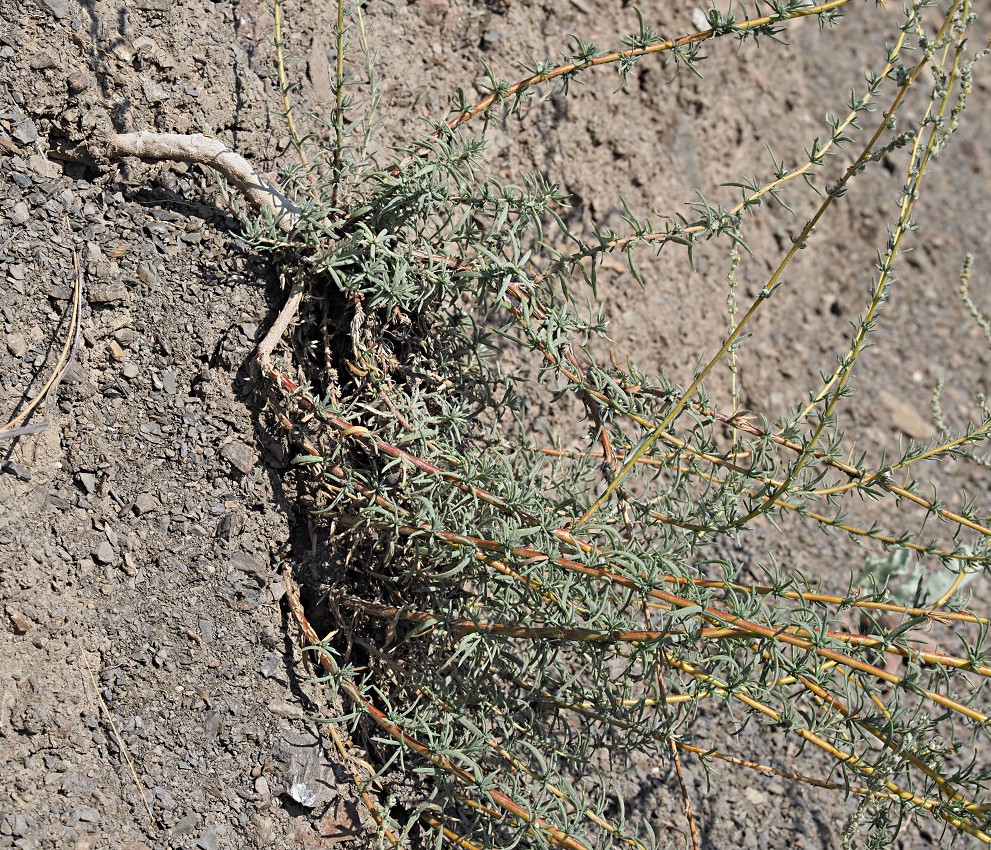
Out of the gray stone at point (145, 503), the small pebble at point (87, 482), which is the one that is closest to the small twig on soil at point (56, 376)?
the small pebble at point (87, 482)

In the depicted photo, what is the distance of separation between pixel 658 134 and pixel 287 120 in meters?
1.45

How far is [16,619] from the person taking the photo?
72.2 inches

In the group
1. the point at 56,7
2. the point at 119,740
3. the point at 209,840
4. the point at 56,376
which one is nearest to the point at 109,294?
the point at 56,376

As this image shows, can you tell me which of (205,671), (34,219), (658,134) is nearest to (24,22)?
(34,219)

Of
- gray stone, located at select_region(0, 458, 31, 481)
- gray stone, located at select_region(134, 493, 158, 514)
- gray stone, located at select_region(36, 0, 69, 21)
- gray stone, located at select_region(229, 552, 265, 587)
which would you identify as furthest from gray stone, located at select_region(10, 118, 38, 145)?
gray stone, located at select_region(229, 552, 265, 587)

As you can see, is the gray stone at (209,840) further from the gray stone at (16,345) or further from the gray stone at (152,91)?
the gray stone at (152,91)

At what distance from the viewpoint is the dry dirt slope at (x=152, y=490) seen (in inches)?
73.5

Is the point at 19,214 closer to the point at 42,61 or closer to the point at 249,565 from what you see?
the point at 42,61

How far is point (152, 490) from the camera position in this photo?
205 cm

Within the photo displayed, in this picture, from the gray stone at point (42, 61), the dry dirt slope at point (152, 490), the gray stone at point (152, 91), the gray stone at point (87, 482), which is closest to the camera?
the dry dirt slope at point (152, 490)

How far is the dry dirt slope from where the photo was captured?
1.87 m

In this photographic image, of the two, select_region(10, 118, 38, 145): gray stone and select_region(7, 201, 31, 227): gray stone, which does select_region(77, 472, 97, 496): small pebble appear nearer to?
select_region(7, 201, 31, 227): gray stone

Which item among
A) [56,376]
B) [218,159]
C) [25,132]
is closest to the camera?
[56,376]

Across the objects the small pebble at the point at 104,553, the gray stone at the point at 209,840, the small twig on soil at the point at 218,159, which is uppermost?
the small twig on soil at the point at 218,159
